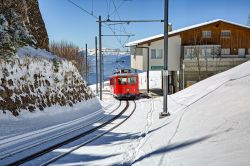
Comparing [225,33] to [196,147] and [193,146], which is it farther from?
[196,147]

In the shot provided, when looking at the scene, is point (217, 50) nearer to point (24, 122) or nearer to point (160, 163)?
point (24, 122)

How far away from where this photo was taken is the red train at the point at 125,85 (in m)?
35.5

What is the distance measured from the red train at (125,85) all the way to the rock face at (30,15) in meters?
13.0

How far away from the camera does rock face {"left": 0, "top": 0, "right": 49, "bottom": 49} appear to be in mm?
19831

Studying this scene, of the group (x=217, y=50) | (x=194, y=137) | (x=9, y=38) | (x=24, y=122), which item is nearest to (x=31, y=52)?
(x=9, y=38)

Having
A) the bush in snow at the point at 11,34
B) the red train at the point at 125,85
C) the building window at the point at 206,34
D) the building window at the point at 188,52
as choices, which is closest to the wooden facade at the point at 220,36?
the building window at the point at 206,34

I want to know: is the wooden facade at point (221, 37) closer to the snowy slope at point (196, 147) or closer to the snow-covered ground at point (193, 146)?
the snow-covered ground at point (193, 146)

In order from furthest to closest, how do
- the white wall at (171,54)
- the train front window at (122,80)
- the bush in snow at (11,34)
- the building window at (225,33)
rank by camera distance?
the building window at (225,33) → the white wall at (171,54) → the train front window at (122,80) → the bush in snow at (11,34)

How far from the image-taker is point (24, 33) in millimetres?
20781

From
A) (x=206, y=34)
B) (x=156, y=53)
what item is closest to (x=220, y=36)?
(x=206, y=34)

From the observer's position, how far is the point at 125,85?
117 feet

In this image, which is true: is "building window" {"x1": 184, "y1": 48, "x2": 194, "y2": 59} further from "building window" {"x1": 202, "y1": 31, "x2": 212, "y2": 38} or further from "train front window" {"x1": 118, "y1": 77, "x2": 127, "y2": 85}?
"train front window" {"x1": 118, "y1": 77, "x2": 127, "y2": 85}

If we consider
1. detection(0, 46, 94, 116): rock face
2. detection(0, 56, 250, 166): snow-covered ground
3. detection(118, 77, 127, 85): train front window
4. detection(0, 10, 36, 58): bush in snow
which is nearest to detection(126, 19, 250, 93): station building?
detection(118, 77, 127, 85): train front window

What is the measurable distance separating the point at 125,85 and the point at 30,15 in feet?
50.4
